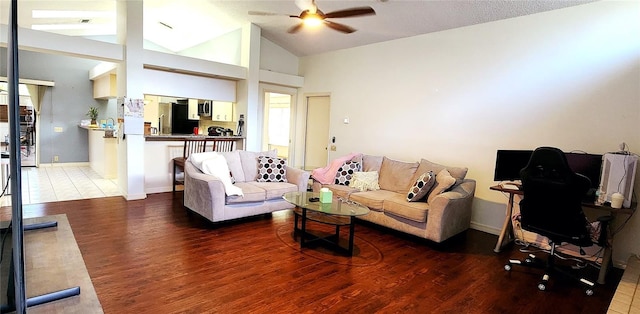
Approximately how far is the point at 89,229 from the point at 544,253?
17.1 feet

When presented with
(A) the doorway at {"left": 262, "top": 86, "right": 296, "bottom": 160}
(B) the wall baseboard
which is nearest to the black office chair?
(B) the wall baseboard

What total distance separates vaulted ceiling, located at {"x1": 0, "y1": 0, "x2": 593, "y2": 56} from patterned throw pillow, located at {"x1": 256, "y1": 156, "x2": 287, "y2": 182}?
205 centimetres

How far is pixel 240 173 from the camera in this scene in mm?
4938

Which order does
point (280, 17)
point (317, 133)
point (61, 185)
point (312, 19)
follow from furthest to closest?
1. point (317, 133)
2. point (61, 185)
3. point (280, 17)
4. point (312, 19)

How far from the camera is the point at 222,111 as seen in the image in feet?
24.6

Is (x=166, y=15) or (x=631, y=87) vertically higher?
(x=166, y=15)

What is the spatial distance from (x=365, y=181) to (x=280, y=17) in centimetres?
301

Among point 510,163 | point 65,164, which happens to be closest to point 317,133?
point 510,163

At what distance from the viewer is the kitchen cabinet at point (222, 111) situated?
23.8 feet

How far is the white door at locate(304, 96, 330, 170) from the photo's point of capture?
22.7ft

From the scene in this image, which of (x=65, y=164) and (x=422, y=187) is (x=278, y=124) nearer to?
(x=65, y=164)

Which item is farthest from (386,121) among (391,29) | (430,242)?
(430,242)

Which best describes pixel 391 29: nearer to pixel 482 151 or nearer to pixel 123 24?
pixel 482 151

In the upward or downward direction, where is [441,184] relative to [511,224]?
upward
